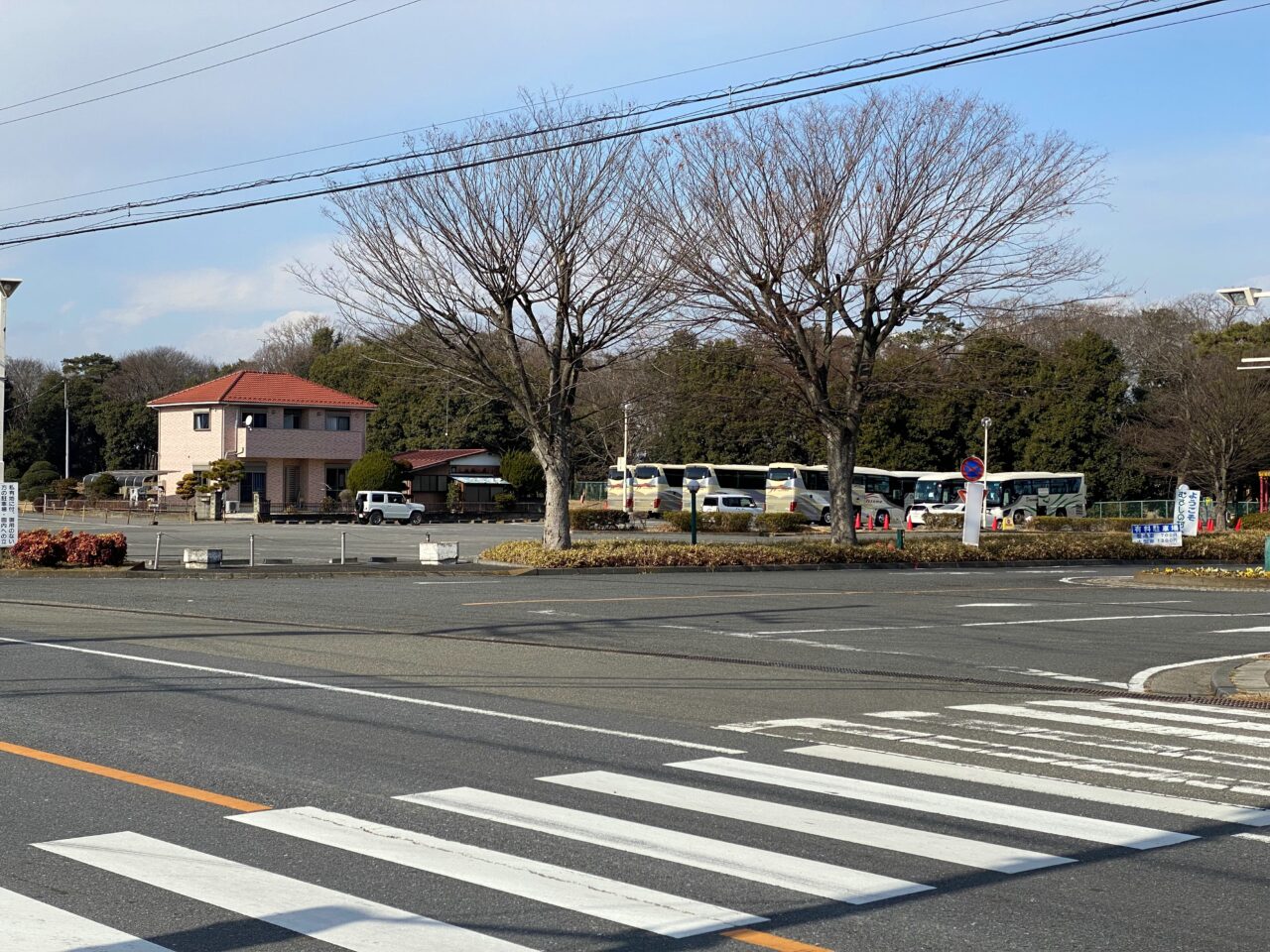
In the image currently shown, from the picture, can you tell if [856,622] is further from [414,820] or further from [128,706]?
[414,820]

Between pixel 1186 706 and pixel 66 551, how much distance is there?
23882 millimetres

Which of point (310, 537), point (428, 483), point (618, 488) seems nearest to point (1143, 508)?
point (618, 488)

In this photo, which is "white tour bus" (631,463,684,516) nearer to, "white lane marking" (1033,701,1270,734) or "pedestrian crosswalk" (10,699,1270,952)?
"white lane marking" (1033,701,1270,734)

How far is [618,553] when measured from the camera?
3066 centimetres

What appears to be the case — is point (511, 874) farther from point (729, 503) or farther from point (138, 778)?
point (729, 503)

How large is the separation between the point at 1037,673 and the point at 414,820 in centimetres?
902

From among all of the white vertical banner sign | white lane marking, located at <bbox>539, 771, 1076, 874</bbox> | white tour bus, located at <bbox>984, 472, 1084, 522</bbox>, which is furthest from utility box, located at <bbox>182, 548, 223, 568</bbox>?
white tour bus, located at <bbox>984, 472, 1084, 522</bbox>

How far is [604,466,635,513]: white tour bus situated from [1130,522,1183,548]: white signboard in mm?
37055

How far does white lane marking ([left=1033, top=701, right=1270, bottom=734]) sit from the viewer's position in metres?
11.0

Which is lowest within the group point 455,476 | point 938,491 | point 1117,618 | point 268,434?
point 1117,618

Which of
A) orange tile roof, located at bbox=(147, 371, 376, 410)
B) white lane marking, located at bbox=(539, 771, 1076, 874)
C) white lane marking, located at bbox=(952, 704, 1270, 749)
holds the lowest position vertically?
white lane marking, located at bbox=(952, 704, 1270, 749)

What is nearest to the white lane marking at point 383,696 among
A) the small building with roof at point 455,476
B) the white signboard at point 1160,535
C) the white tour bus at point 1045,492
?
the white signboard at point 1160,535

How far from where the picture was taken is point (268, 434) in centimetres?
7312

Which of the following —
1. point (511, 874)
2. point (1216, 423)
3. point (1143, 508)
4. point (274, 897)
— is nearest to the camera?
point (274, 897)
